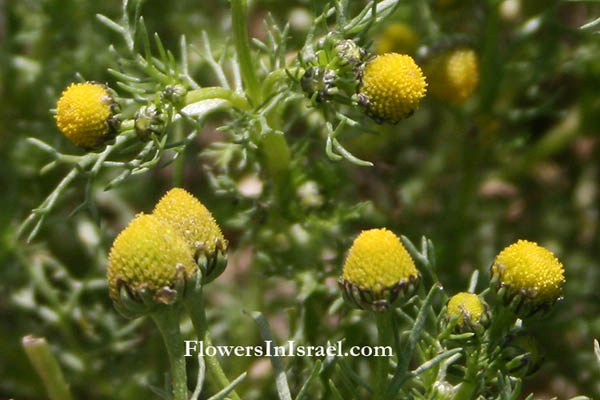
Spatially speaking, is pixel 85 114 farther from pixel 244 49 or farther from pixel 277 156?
pixel 277 156

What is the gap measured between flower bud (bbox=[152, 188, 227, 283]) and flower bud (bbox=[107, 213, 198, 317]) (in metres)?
0.08

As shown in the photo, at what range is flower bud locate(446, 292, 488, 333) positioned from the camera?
196cm

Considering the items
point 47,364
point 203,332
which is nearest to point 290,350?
point 203,332

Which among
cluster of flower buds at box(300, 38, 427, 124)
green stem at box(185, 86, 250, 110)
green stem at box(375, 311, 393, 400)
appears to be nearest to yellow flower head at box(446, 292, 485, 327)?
green stem at box(375, 311, 393, 400)

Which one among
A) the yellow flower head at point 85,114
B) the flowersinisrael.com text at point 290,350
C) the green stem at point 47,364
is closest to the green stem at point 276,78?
the yellow flower head at point 85,114

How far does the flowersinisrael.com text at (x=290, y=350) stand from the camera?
194 centimetres

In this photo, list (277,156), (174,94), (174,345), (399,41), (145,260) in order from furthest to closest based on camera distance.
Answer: (399,41), (277,156), (174,94), (174,345), (145,260)

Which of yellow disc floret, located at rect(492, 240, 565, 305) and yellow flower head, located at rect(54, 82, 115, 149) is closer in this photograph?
yellow disc floret, located at rect(492, 240, 565, 305)

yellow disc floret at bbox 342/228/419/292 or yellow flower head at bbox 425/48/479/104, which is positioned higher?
yellow disc floret at bbox 342/228/419/292

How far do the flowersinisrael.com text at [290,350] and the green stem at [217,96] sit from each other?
1.98 ft

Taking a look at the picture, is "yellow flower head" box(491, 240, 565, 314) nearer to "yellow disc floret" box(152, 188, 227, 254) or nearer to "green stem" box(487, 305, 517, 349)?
Result: "green stem" box(487, 305, 517, 349)

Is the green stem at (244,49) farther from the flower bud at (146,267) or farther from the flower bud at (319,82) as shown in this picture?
the flower bud at (146,267)

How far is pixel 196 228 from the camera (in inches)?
76.7

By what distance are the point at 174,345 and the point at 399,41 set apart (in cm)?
163
